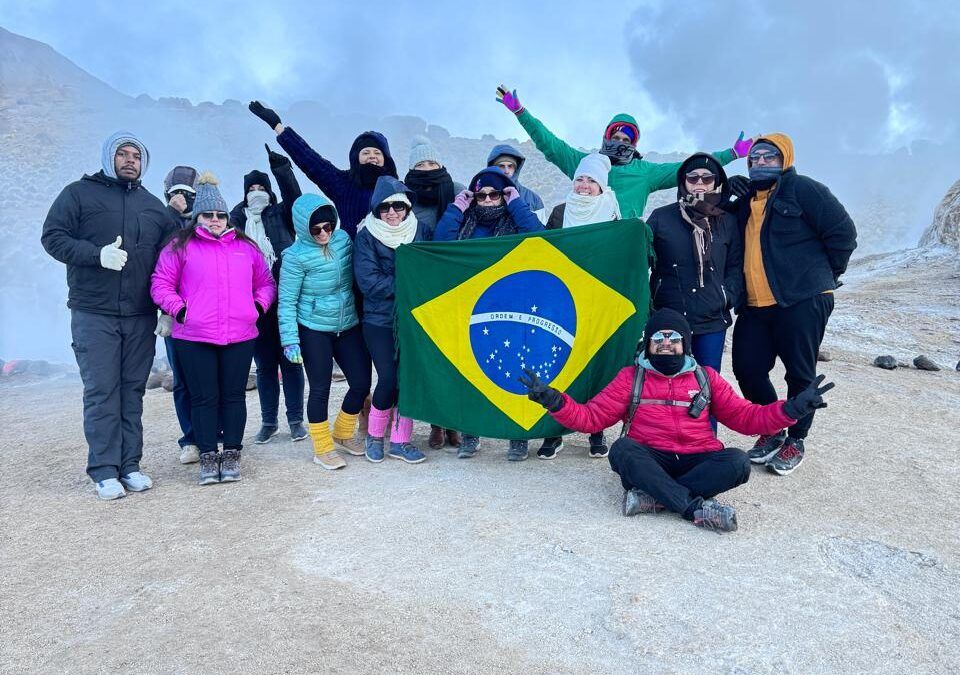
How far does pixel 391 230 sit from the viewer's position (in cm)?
473

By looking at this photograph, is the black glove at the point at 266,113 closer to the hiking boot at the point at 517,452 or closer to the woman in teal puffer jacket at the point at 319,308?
the woman in teal puffer jacket at the point at 319,308

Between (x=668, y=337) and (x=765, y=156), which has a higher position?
(x=765, y=156)

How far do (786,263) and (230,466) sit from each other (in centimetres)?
413

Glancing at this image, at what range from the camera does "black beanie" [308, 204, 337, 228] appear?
461 cm

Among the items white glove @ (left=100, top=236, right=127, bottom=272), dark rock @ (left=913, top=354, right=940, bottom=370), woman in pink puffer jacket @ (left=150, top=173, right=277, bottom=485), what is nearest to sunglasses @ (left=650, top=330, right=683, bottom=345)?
woman in pink puffer jacket @ (left=150, top=173, right=277, bottom=485)

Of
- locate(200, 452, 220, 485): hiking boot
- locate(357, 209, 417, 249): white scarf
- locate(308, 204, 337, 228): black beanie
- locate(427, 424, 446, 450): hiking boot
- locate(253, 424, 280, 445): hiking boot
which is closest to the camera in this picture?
locate(200, 452, 220, 485): hiking boot

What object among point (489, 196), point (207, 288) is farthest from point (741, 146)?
point (207, 288)

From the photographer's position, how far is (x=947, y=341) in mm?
9656

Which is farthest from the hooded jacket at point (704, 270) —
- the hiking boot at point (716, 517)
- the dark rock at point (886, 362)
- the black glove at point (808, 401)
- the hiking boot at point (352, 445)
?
the dark rock at point (886, 362)

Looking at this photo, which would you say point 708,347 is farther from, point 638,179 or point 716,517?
point 638,179

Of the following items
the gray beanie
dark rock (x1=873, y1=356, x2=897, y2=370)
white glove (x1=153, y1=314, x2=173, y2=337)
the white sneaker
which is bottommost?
the white sneaker

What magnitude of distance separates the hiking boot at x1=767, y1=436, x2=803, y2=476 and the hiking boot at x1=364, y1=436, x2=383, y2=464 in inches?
112

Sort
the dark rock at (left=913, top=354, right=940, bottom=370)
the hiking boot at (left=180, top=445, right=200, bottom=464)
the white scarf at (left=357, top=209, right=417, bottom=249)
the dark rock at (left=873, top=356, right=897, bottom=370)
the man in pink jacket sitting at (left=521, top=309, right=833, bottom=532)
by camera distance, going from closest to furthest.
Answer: the man in pink jacket sitting at (left=521, top=309, right=833, bottom=532) → the white scarf at (left=357, top=209, right=417, bottom=249) → the hiking boot at (left=180, top=445, right=200, bottom=464) → the dark rock at (left=913, top=354, right=940, bottom=370) → the dark rock at (left=873, top=356, right=897, bottom=370)

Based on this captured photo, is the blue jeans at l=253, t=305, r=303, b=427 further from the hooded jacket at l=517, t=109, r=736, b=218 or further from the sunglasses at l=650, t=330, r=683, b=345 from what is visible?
the sunglasses at l=650, t=330, r=683, b=345
